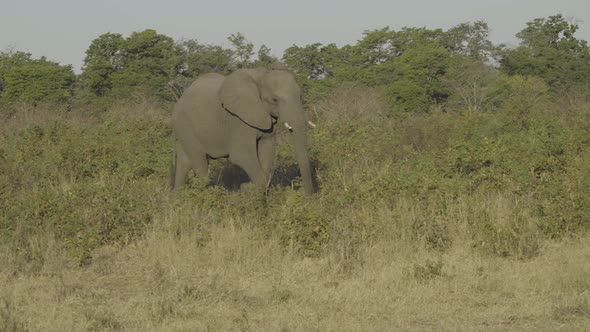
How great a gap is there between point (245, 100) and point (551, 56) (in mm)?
37120

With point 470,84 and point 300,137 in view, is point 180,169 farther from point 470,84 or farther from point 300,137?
point 470,84

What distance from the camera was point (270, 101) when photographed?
10719 millimetres

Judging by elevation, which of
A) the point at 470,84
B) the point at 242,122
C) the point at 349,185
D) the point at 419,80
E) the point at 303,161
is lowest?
the point at 349,185

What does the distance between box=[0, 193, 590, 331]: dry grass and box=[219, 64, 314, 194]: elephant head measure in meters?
1.91

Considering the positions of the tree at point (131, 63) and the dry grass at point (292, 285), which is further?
the tree at point (131, 63)

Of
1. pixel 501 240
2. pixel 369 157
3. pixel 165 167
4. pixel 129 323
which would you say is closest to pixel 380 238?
pixel 501 240

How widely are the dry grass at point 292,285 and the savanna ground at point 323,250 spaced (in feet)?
0.06

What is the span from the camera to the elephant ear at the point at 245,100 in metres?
10.7

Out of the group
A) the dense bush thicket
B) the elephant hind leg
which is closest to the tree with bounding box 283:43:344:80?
the dense bush thicket

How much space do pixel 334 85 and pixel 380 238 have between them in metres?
36.4

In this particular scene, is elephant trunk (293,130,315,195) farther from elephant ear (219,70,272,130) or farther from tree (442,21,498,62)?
tree (442,21,498,62)

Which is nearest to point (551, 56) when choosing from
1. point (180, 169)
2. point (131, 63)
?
point (131, 63)

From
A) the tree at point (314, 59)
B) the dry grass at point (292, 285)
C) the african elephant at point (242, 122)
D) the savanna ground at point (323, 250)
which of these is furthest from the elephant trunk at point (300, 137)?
the tree at point (314, 59)

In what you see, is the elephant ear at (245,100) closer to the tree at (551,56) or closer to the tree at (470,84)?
the tree at (470,84)
